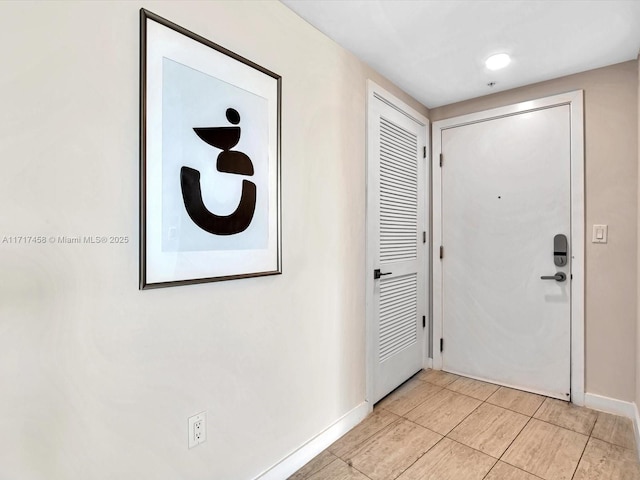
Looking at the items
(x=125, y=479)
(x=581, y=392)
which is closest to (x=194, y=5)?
(x=125, y=479)

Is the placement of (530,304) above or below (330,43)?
below

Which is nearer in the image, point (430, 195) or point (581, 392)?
point (581, 392)

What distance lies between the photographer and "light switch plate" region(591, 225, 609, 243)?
2312mm

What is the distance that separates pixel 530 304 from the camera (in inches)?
103

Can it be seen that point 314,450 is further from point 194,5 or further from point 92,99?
point 194,5

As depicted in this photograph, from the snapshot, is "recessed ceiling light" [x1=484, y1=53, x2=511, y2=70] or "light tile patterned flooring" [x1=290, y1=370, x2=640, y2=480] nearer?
"light tile patterned flooring" [x1=290, y1=370, x2=640, y2=480]

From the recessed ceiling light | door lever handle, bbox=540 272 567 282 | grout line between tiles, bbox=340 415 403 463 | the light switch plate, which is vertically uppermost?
the recessed ceiling light

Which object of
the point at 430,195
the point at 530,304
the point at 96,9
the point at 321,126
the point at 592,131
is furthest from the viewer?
the point at 430,195

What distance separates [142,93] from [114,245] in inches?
19.9

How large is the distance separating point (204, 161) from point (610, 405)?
111 inches

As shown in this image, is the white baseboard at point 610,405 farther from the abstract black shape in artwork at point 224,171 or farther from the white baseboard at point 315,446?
the abstract black shape in artwork at point 224,171

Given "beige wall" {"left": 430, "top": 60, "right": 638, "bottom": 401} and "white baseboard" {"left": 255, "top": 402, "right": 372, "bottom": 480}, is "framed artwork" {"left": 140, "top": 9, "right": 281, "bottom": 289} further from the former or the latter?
"beige wall" {"left": 430, "top": 60, "right": 638, "bottom": 401}

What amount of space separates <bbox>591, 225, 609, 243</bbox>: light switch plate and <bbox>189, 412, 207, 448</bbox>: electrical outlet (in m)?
2.51

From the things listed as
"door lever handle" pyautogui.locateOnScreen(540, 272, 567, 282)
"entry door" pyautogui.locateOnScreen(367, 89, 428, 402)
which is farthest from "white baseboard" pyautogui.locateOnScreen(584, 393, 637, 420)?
"entry door" pyautogui.locateOnScreen(367, 89, 428, 402)
